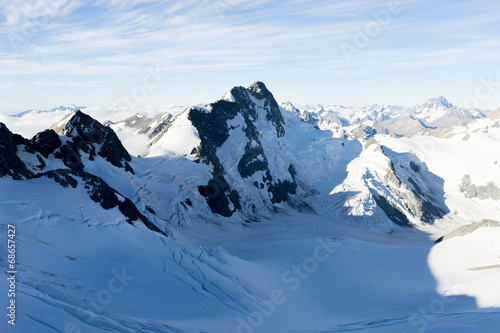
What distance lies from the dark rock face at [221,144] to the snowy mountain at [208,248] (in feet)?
2.06

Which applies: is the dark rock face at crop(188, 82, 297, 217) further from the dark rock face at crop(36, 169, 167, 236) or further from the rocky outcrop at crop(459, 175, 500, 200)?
the rocky outcrop at crop(459, 175, 500, 200)

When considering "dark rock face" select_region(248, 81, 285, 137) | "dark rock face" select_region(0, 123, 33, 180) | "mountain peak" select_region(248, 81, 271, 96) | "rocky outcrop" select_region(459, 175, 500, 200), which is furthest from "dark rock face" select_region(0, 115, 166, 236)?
"rocky outcrop" select_region(459, 175, 500, 200)

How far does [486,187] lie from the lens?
173750 mm

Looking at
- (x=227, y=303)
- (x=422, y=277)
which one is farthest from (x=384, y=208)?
(x=227, y=303)

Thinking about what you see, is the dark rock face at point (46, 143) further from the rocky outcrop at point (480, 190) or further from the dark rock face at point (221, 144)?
the rocky outcrop at point (480, 190)

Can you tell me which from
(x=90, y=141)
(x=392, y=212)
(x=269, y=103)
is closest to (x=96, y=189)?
(x=90, y=141)

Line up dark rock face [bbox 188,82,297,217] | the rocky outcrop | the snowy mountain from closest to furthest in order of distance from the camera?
1. the snowy mountain
2. dark rock face [bbox 188,82,297,217]
3. the rocky outcrop

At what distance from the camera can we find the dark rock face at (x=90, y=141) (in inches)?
3031

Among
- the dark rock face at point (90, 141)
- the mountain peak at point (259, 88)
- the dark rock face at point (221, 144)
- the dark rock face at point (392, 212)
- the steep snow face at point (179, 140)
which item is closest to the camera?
the dark rock face at point (90, 141)

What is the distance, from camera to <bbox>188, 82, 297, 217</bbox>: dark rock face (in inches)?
4131

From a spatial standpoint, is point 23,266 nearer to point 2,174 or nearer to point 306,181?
point 2,174

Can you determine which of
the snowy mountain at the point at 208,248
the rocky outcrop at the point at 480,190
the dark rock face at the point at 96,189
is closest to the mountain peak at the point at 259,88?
the snowy mountain at the point at 208,248

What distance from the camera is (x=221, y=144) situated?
126 metres

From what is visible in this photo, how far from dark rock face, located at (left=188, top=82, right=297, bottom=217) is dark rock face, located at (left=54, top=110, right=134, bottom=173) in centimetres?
2720
